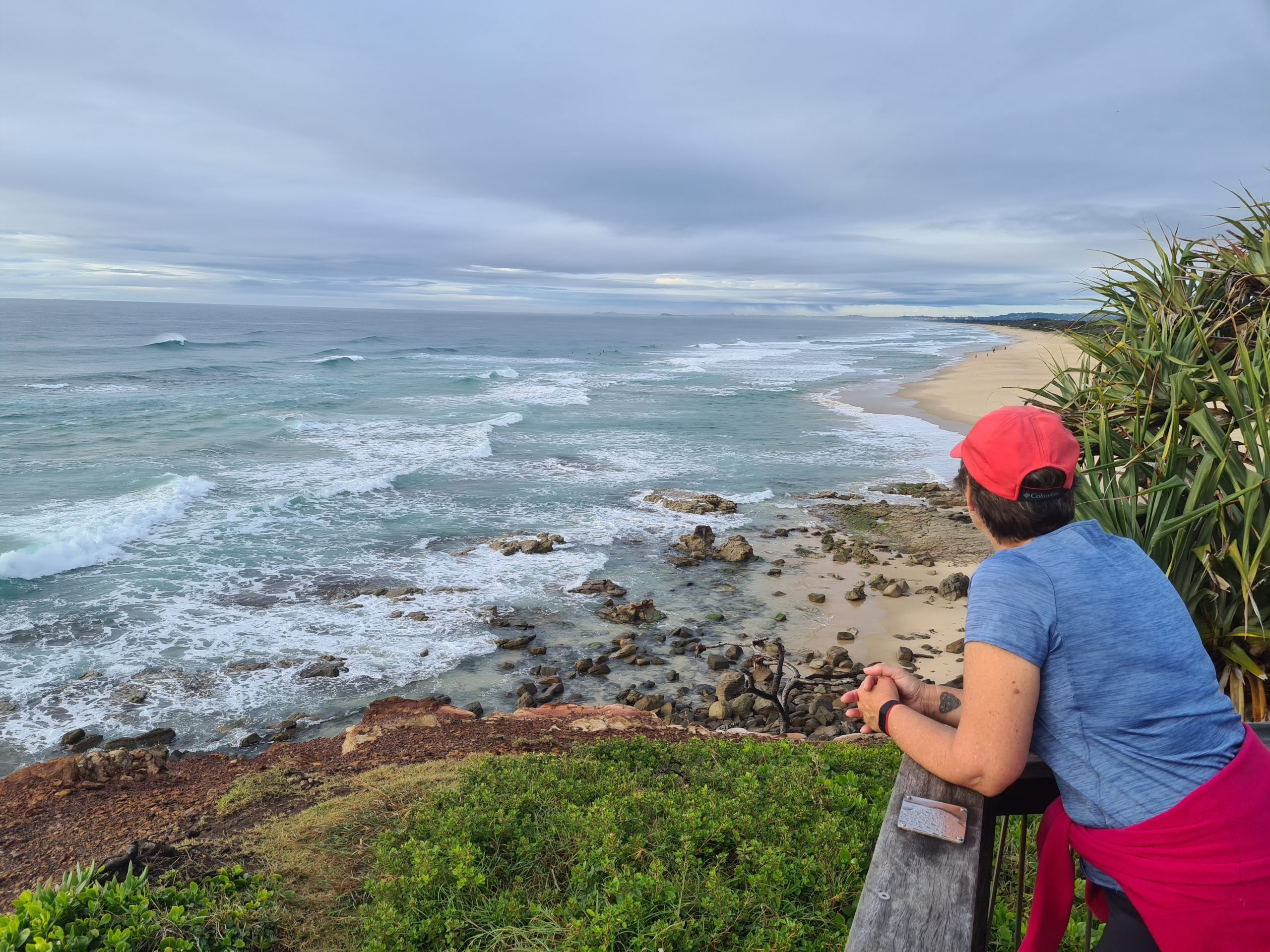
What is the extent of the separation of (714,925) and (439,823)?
A: 5.59 ft

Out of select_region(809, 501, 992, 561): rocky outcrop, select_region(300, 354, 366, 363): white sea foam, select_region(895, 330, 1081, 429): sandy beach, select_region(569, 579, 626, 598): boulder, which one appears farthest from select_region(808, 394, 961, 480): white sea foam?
select_region(300, 354, 366, 363): white sea foam

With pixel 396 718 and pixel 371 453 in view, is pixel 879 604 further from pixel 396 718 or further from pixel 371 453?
pixel 371 453

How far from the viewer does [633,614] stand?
38.8 feet

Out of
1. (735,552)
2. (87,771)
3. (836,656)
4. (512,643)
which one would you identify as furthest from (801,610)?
(87,771)

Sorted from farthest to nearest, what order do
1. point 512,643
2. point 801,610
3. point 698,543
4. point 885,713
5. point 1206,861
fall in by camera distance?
point 698,543
point 801,610
point 512,643
point 885,713
point 1206,861

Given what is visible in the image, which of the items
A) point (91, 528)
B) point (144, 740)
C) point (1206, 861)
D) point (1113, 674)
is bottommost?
point (91, 528)

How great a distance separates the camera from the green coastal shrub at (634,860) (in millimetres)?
3150

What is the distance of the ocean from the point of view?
997 cm

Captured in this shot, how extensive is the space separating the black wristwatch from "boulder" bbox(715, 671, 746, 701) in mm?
7169

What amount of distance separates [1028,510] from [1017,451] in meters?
0.15

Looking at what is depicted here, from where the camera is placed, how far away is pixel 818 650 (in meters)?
10.7

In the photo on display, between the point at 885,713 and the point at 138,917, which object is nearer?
the point at 885,713

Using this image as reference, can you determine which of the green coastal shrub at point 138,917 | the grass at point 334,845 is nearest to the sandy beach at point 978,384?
the grass at point 334,845

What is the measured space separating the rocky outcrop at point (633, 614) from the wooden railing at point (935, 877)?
9.78m
